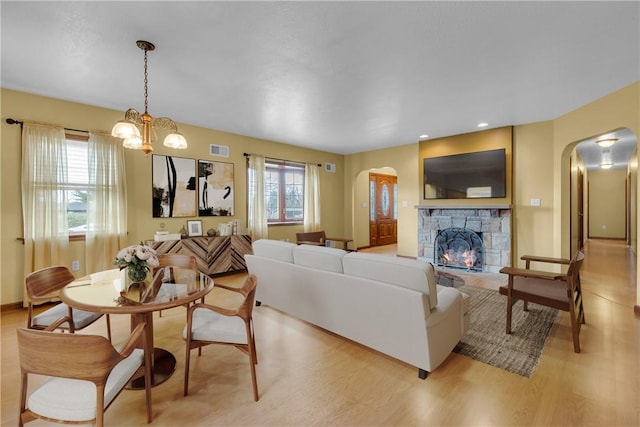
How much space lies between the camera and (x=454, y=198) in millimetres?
5770

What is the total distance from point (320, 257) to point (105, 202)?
336cm

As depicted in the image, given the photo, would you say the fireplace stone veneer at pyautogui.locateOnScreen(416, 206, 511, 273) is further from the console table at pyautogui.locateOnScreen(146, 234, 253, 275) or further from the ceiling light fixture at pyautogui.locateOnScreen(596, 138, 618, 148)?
the console table at pyautogui.locateOnScreen(146, 234, 253, 275)

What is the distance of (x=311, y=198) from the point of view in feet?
22.1

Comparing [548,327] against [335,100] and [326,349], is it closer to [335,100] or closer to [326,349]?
[326,349]

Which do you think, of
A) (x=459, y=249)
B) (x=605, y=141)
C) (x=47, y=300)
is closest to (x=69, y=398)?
(x=47, y=300)

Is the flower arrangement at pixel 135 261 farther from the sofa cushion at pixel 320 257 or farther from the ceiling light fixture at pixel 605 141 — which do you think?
the ceiling light fixture at pixel 605 141

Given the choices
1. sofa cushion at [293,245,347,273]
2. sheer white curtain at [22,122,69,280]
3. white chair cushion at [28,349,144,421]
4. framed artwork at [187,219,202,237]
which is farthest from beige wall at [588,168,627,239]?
sheer white curtain at [22,122,69,280]


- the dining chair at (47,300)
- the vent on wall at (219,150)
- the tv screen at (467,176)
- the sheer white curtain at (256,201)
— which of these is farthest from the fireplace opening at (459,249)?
the dining chair at (47,300)

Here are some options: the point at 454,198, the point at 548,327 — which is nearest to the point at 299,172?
the point at 454,198

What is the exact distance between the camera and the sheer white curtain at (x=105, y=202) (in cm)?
388

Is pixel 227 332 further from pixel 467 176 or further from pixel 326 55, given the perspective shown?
pixel 467 176

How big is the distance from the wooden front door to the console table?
4.37 metres

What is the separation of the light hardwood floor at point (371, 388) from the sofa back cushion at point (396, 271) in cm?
65

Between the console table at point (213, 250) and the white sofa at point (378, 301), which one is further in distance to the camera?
the console table at point (213, 250)
